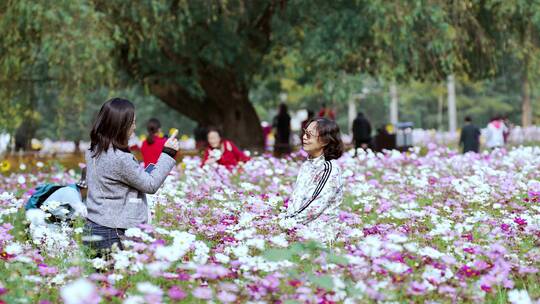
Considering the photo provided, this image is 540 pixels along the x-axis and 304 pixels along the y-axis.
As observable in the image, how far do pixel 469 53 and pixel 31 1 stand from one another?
8640 mm

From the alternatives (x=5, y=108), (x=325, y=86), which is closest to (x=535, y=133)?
(x=325, y=86)

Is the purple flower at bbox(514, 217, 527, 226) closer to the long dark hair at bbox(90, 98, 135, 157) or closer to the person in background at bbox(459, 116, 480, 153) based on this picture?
the long dark hair at bbox(90, 98, 135, 157)

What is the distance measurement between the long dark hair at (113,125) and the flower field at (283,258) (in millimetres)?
Result: 544

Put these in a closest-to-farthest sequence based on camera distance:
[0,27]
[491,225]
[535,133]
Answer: [491,225] < [0,27] < [535,133]

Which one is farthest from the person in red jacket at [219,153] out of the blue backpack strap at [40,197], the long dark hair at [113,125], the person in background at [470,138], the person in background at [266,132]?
the person in background at [266,132]

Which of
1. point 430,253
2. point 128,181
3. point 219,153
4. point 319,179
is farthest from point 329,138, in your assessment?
point 219,153

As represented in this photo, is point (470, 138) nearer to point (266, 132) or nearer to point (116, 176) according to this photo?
point (266, 132)

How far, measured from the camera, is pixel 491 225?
19.3ft

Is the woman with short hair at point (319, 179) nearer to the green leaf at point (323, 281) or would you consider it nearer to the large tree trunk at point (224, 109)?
the green leaf at point (323, 281)

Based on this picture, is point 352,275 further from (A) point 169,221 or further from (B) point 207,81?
(B) point 207,81

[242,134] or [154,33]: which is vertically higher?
[154,33]

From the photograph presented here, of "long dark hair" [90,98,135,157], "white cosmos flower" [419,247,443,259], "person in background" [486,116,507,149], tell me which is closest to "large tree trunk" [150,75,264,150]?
"person in background" [486,116,507,149]

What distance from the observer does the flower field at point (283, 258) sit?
3820mm

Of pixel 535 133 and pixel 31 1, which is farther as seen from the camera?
pixel 535 133
